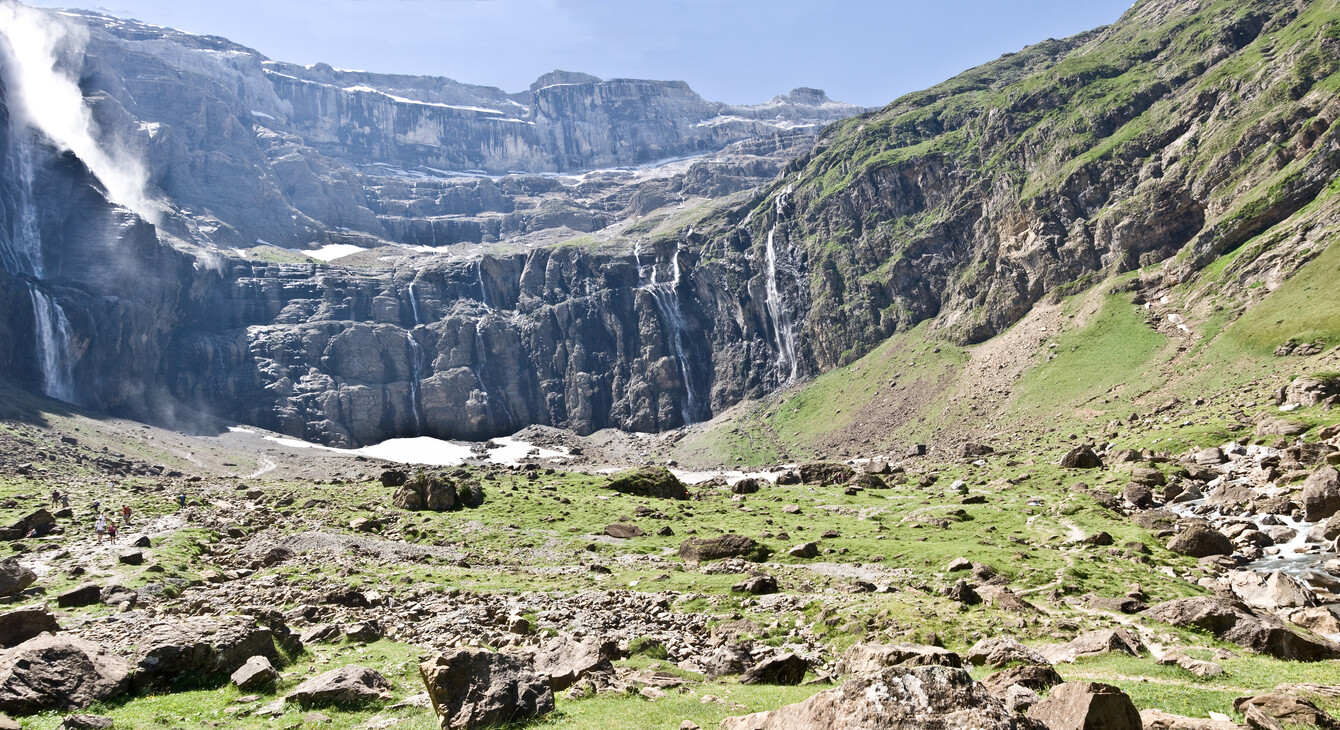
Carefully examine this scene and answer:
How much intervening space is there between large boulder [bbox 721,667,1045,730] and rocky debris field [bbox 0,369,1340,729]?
0.16 feet

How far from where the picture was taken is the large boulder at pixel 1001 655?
2389 centimetres

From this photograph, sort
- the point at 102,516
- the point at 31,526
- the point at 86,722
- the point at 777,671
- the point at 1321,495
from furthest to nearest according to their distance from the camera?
the point at 102,516 < the point at 31,526 < the point at 1321,495 < the point at 777,671 < the point at 86,722

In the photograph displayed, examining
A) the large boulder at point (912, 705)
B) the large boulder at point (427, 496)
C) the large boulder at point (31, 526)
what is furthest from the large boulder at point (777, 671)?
the large boulder at point (427, 496)

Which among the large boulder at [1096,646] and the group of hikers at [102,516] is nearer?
the large boulder at [1096,646]

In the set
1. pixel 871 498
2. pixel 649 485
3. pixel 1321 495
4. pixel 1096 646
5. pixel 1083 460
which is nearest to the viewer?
pixel 1096 646

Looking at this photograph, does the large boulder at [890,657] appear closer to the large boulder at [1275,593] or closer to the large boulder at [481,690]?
the large boulder at [481,690]

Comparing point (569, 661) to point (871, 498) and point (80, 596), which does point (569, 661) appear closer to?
point (80, 596)

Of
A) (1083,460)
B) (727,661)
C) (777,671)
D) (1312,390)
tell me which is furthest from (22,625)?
(1312,390)

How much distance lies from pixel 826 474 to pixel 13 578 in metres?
94.0

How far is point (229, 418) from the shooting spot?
19662 centimetres

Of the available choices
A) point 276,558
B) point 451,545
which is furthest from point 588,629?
point 451,545

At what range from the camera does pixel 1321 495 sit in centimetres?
4634

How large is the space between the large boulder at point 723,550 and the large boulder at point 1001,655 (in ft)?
90.1

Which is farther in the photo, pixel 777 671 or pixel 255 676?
pixel 777 671
